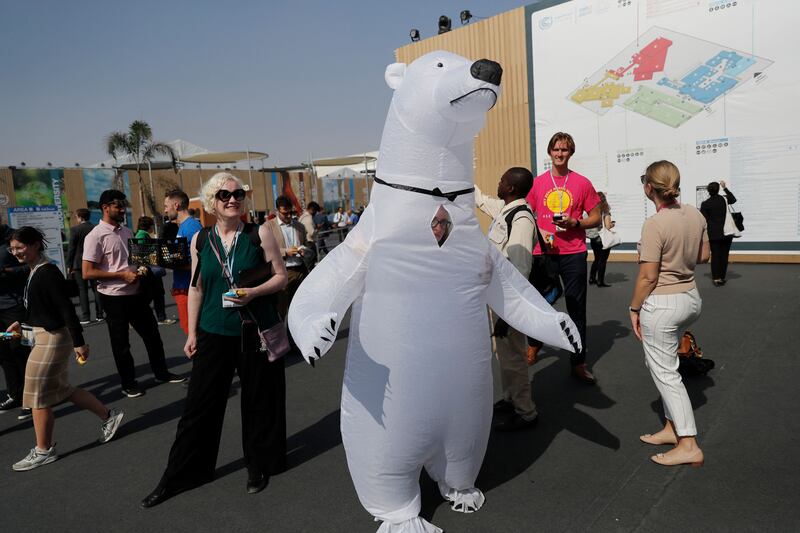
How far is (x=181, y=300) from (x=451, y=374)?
354cm

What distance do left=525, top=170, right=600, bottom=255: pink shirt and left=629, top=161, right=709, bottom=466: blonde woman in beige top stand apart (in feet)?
3.60

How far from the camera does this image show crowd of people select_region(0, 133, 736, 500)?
2.74 metres

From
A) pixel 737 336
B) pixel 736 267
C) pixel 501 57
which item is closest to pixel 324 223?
pixel 501 57

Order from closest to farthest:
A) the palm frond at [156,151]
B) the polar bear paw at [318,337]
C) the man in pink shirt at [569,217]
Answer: the polar bear paw at [318,337]
the man in pink shirt at [569,217]
the palm frond at [156,151]

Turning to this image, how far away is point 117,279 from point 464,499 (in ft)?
11.0

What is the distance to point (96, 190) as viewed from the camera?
54.1ft

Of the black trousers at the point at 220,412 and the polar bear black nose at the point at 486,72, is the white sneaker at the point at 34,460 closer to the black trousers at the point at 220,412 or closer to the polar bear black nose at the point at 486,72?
the black trousers at the point at 220,412

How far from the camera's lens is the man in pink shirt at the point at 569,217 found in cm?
387

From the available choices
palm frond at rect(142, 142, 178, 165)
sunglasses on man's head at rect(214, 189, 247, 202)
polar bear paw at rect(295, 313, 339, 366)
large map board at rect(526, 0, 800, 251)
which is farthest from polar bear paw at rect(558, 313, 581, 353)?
palm frond at rect(142, 142, 178, 165)

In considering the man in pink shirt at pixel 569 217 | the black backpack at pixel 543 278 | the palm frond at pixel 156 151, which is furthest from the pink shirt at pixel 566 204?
the palm frond at pixel 156 151

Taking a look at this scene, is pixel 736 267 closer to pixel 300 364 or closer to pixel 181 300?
pixel 300 364

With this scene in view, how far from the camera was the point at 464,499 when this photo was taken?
2434 millimetres

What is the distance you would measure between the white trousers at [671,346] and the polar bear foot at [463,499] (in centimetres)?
116

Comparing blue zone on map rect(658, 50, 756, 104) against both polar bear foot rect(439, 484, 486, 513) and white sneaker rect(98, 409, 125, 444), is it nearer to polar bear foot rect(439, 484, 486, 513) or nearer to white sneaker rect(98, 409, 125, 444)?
polar bear foot rect(439, 484, 486, 513)
